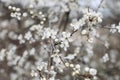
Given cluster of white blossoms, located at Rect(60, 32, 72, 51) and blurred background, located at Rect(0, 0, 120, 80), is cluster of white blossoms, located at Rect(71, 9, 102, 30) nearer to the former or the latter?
cluster of white blossoms, located at Rect(60, 32, 72, 51)

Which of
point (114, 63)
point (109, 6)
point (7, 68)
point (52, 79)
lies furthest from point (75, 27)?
point (7, 68)

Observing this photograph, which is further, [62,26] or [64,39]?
[62,26]

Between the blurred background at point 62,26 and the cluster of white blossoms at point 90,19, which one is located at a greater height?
the blurred background at point 62,26

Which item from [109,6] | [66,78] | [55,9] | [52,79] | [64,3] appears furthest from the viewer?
[109,6]

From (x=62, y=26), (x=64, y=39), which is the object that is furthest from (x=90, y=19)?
(x=62, y=26)

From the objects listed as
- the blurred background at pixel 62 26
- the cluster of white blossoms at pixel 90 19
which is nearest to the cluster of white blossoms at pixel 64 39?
the cluster of white blossoms at pixel 90 19

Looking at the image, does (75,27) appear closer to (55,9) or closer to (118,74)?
(55,9)

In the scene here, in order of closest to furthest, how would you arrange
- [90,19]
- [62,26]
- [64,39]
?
[90,19], [64,39], [62,26]

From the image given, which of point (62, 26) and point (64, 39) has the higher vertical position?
point (62, 26)

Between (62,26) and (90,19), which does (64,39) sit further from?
(62,26)

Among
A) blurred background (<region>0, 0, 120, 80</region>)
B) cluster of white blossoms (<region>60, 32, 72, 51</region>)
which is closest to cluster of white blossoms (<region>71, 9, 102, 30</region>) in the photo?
cluster of white blossoms (<region>60, 32, 72, 51</region>)

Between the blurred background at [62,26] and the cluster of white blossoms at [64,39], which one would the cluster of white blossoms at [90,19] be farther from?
the blurred background at [62,26]
